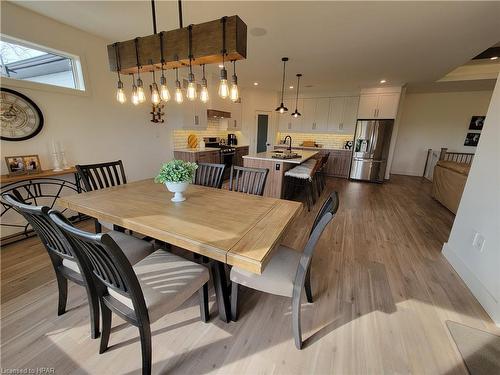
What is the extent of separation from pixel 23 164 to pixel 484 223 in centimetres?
480

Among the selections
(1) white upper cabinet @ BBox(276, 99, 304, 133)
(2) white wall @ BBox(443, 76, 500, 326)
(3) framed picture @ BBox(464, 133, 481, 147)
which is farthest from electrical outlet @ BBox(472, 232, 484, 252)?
(3) framed picture @ BBox(464, 133, 481, 147)

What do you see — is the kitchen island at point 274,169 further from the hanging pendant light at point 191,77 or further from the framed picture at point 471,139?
the framed picture at point 471,139

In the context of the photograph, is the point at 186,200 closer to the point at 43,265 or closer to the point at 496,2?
the point at 43,265

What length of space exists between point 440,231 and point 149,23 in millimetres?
4912

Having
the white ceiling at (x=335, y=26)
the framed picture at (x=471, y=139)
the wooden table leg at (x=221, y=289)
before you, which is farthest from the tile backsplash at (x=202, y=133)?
the framed picture at (x=471, y=139)

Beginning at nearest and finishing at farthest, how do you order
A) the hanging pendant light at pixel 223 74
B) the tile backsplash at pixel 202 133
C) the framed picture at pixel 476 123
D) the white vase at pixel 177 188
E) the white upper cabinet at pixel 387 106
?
the hanging pendant light at pixel 223 74 < the white vase at pixel 177 188 < the tile backsplash at pixel 202 133 < the white upper cabinet at pixel 387 106 < the framed picture at pixel 476 123

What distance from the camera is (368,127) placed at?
5891mm

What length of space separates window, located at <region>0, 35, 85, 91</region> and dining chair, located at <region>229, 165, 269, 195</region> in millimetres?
2658

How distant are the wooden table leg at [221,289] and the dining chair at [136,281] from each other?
8cm

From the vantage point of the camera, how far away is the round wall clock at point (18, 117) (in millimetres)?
2307

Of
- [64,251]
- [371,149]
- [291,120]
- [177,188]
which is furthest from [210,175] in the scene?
[291,120]

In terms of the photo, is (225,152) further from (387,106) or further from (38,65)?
(387,106)

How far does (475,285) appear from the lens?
1845 millimetres

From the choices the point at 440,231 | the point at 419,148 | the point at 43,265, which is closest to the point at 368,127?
the point at 419,148
